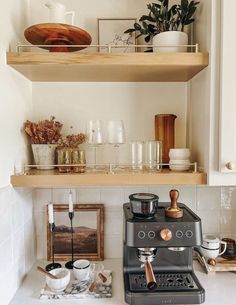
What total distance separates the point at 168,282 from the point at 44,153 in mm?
718

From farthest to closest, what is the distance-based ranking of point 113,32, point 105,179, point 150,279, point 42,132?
point 113,32, point 42,132, point 105,179, point 150,279

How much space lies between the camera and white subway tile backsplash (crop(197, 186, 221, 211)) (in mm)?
1261

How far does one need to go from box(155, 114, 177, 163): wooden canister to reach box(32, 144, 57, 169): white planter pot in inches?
18.5

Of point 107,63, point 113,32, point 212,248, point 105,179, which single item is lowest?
point 212,248

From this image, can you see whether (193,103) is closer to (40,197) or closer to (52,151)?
(52,151)

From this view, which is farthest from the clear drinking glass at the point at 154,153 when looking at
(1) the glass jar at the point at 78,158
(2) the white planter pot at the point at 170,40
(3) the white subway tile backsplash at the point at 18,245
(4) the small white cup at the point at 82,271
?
(3) the white subway tile backsplash at the point at 18,245

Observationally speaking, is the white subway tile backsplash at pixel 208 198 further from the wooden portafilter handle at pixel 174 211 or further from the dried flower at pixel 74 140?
the dried flower at pixel 74 140

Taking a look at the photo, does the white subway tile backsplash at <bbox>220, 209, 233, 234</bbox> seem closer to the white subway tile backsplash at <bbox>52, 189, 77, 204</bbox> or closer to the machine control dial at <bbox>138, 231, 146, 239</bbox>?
the machine control dial at <bbox>138, 231, 146, 239</bbox>

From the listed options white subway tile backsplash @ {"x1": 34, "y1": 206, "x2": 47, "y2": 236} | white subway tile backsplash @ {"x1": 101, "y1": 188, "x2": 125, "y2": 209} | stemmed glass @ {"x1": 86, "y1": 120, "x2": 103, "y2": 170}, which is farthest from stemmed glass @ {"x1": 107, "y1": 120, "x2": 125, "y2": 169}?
white subway tile backsplash @ {"x1": 34, "y1": 206, "x2": 47, "y2": 236}

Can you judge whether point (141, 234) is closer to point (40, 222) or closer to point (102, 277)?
point (102, 277)

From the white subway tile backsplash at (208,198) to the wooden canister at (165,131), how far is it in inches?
10.8

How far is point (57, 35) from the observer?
97 centimetres

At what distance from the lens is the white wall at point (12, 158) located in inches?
35.2

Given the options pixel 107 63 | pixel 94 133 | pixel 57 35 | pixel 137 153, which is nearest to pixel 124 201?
pixel 137 153
